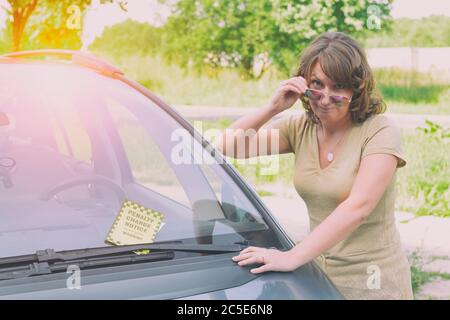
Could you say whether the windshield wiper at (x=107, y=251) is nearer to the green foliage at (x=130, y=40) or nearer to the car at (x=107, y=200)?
the car at (x=107, y=200)

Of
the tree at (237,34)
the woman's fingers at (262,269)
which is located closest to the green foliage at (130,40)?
the tree at (237,34)

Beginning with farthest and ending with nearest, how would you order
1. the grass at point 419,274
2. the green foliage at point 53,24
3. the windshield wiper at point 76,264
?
the green foliage at point 53,24, the grass at point 419,274, the windshield wiper at point 76,264

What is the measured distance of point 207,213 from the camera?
2.16 meters

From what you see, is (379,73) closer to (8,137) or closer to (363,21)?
(363,21)

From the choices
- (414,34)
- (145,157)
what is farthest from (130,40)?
(145,157)

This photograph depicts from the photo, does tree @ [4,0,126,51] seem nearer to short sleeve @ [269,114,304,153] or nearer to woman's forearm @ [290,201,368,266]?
short sleeve @ [269,114,304,153]

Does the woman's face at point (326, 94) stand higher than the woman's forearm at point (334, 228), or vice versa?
the woman's face at point (326, 94)

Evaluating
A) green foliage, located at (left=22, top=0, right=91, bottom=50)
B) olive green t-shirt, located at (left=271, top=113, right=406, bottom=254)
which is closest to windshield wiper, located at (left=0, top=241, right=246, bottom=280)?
olive green t-shirt, located at (left=271, top=113, right=406, bottom=254)

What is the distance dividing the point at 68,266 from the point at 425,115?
12.0m

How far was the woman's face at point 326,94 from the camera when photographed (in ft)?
7.49

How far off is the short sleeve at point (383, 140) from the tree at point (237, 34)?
15285 mm

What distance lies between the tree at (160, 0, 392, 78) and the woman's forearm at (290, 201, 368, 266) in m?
15.5

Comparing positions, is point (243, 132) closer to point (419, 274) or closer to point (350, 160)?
point (350, 160)

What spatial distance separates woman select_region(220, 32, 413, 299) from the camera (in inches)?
87.9
